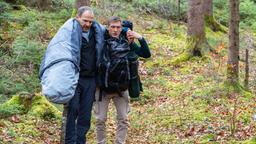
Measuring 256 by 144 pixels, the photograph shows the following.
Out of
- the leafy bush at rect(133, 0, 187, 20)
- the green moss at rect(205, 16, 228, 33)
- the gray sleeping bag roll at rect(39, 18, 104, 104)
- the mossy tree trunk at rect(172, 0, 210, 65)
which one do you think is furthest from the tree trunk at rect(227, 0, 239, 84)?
the leafy bush at rect(133, 0, 187, 20)

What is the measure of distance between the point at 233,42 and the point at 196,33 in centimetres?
525

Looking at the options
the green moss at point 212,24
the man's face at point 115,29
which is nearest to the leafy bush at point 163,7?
the green moss at point 212,24

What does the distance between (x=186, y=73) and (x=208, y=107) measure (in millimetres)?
4257

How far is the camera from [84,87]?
20.4ft

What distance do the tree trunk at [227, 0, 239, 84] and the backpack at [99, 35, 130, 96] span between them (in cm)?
466

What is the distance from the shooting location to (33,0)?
18.6 meters

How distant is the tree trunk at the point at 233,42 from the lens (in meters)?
10.4

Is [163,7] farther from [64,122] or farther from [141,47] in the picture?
[64,122]

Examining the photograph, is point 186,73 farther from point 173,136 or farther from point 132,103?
point 173,136

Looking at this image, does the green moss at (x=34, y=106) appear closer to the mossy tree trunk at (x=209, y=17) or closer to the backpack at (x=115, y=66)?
the backpack at (x=115, y=66)

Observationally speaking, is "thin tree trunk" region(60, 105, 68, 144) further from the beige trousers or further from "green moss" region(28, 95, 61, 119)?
"green moss" region(28, 95, 61, 119)

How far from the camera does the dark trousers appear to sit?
241 inches

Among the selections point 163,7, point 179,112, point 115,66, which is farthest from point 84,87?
point 163,7

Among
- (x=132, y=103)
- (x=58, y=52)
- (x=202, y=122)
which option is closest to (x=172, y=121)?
(x=202, y=122)
